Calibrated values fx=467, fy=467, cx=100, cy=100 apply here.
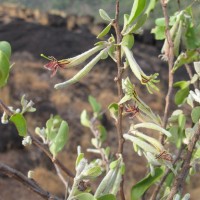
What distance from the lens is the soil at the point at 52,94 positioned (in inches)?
98.7

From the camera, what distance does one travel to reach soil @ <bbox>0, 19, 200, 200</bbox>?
2.51 m

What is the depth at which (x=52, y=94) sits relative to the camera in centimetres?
324

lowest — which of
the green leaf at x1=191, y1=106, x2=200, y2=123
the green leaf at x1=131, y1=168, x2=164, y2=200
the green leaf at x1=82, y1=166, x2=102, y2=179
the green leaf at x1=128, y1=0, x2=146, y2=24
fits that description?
the green leaf at x1=131, y1=168, x2=164, y2=200

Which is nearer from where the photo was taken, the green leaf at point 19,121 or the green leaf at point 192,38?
the green leaf at point 19,121

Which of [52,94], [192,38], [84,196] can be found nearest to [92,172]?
[84,196]

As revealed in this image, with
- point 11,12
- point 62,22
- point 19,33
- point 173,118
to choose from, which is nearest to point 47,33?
point 19,33

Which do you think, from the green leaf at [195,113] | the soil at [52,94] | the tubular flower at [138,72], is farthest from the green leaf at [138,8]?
the soil at [52,94]

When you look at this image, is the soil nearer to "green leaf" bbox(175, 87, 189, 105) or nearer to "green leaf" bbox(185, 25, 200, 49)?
"green leaf" bbox(175, 87, 189, 105)

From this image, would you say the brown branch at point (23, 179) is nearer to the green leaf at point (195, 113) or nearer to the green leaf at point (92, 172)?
the green leaf at point (92, 172)

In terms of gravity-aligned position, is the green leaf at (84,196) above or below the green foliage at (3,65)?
below

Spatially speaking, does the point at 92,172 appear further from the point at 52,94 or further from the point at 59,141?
the point at 52,94

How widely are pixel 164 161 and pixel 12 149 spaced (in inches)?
83.4

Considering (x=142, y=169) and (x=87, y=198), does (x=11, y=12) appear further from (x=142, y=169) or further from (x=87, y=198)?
(x=87, y=198)

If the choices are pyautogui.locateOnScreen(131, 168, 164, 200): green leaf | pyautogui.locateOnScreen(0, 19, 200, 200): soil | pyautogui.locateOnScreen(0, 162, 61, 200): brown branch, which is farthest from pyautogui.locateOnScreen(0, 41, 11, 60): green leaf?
pyautogui.locateOnScreen(0, 19, 200, 200): soil
